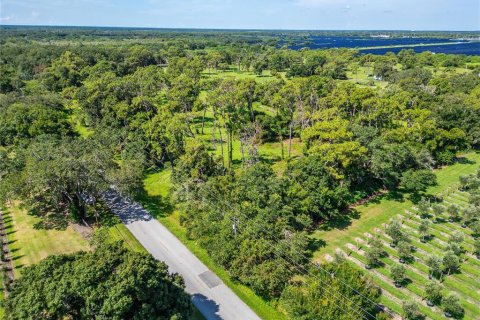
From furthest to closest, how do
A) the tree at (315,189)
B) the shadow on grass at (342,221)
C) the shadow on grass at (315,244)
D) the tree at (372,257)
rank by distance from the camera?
the shadow on grass at (342,221) → the tree at (315,189) → the shadow on grass at (315,244) → the tree at (372,257)

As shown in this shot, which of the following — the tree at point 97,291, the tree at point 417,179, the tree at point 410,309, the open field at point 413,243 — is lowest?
the open field at point 413,243

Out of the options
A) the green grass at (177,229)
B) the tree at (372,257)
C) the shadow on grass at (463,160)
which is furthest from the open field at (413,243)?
the green grass at (177,229)

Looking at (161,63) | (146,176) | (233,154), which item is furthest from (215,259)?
(161,63)

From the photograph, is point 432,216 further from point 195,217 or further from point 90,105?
point 90,105

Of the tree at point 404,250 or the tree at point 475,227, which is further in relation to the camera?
the tree at point 475,227

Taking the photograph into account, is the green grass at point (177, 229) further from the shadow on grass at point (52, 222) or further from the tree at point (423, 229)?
the tree at point (423, 229)

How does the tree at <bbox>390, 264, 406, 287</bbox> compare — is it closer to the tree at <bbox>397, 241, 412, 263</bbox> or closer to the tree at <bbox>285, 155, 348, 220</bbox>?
the tree at <bbox>397, 241, 412, 263</bbox>

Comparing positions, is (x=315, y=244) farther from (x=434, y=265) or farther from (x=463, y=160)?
(x=463, y=160)

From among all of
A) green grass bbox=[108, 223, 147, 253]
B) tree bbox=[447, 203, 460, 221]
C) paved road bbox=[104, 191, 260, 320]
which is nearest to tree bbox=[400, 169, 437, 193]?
tree bbox=[447, 203, 460, 221]
